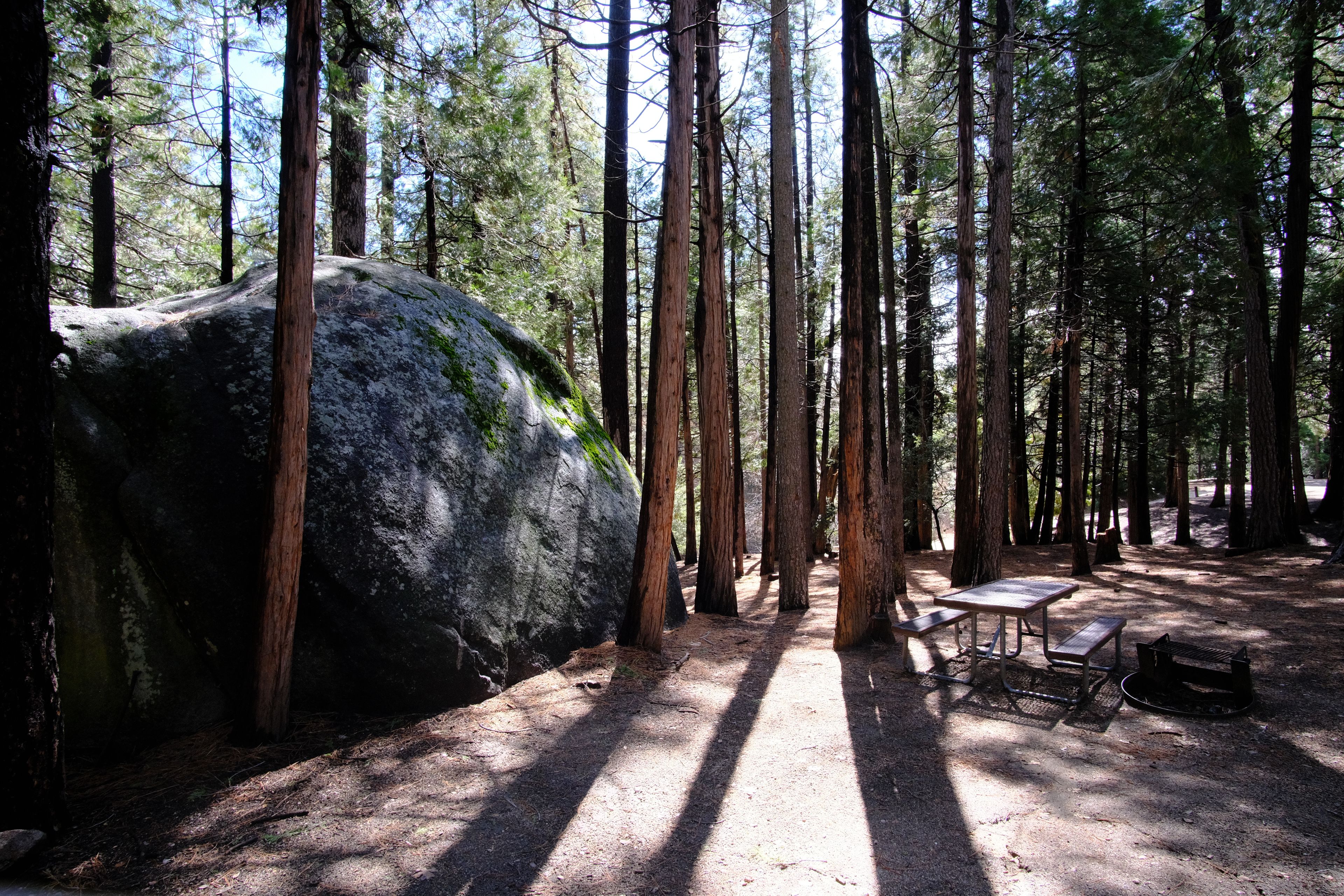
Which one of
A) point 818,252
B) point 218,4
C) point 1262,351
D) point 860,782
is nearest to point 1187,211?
point 1262,351

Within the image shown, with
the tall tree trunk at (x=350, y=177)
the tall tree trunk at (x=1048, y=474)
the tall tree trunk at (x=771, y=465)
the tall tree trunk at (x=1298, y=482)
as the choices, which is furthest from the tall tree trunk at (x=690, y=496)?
the tall tree trunk at (x=1298, y=482)

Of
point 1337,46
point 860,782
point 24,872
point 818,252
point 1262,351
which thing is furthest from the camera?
point 818,252

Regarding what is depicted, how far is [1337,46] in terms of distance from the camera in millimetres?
14648

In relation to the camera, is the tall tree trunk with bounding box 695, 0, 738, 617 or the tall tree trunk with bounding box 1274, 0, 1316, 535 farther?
the tall tree trunk with bounding box 1274, 0, 1316, 535

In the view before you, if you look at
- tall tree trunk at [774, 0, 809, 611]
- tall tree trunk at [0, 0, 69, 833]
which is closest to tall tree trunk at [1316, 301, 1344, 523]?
tall tree trunk at [774, 0, 809, 611]

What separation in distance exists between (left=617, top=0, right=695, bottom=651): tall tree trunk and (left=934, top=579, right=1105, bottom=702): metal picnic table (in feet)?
8.24

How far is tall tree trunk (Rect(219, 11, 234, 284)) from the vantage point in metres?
11.1

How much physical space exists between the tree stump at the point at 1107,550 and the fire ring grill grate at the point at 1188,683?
31.6 feet

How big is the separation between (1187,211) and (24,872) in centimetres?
1541

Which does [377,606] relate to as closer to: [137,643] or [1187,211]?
[137,643]

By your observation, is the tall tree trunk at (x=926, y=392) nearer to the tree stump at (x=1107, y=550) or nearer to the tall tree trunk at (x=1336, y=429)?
the tree stump at (x=1107, y=550)

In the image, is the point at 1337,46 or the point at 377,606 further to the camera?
the point at 1337,46

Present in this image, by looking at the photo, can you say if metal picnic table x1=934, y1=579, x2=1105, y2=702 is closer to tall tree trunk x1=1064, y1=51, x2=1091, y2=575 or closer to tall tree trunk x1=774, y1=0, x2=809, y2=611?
tall tree trunk x1=774, y1=0, x2=809, y2=611

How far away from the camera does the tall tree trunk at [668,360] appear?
6.38 metres
